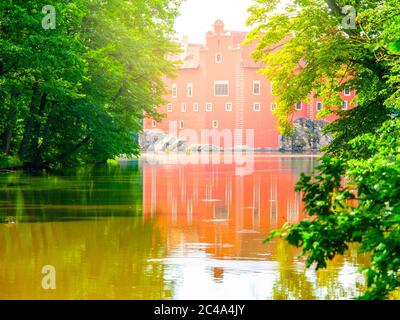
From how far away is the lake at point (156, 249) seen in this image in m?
12.2

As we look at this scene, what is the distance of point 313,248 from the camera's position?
26.8ft

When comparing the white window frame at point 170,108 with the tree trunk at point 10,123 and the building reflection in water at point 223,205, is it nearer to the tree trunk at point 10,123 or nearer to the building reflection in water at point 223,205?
the tree trunk at point 10,123

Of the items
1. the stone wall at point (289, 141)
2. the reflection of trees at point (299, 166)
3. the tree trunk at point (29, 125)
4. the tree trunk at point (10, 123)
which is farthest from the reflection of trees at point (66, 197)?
the stone wall at point (289, 141)

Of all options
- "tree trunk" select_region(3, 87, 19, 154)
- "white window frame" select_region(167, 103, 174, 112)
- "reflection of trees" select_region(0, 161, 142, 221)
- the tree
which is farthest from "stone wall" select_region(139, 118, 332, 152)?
the tree

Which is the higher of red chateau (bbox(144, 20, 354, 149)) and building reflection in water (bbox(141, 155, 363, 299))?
red chateau (bbox(144, 20, 354, 149))

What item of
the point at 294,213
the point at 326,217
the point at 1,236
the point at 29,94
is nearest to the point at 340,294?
the point at 326,217

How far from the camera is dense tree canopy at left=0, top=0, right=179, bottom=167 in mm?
36062

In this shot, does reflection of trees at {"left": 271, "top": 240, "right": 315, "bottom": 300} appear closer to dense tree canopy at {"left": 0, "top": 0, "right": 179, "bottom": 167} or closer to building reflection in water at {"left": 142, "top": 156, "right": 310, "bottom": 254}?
building reflection in water at {"left": 142, "top": 156, "right": 310, "bottom": 254}

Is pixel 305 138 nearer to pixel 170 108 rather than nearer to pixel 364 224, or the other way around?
pixel 170 108

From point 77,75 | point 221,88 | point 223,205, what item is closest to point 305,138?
point 221,88

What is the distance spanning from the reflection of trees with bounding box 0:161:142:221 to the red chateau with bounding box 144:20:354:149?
278 ft

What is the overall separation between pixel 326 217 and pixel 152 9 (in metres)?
53.5

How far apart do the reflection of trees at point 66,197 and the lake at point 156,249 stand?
4 centimetres
